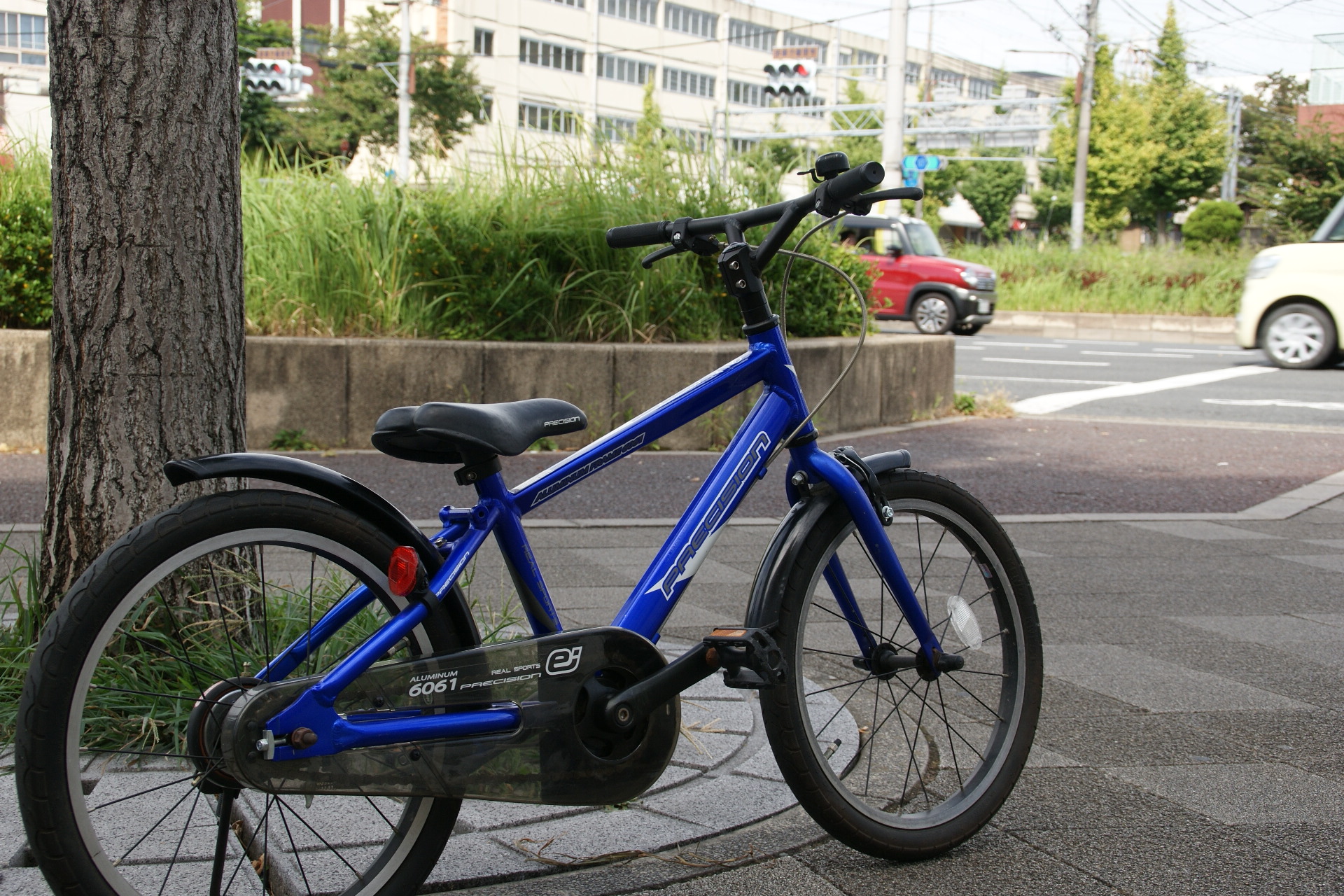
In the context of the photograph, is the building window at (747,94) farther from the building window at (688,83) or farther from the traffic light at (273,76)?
the traffic light at (273,76)

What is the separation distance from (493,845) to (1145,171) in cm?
5222

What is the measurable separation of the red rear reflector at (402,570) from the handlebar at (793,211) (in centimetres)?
83

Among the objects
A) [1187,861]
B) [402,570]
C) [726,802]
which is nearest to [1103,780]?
[1187,861]

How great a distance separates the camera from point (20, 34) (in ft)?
160

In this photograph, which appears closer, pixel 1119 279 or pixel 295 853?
pixel 295 853

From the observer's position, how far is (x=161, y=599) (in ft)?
7.38

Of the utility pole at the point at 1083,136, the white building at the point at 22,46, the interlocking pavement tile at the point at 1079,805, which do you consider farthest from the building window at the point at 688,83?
the interlocking pavement tile at the point at 1079,805

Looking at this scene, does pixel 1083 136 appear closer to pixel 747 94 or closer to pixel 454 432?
pixel 454 432

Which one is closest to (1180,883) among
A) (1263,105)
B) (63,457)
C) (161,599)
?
(161,599)

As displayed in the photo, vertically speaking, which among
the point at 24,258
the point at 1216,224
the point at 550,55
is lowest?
the point at 24,258

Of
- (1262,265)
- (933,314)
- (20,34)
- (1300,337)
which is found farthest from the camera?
(20,34)

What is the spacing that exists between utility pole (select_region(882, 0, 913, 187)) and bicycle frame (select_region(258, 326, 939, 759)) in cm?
1892

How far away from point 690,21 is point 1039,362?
71.9 m

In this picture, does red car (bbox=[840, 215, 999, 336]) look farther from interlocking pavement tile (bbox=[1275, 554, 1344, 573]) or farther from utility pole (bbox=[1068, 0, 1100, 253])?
interlocking pavement tile (bbox=[1275, 554, 1344, 573])
